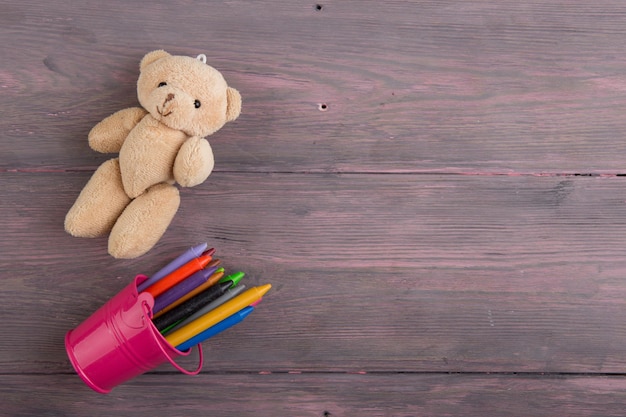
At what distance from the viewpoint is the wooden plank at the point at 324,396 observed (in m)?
0.65

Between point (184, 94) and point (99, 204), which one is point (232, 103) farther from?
point (99, 204)

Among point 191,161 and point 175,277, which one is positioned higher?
point 191,161

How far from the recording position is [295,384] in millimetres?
656

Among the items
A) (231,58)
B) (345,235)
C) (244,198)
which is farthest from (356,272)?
(231,58)

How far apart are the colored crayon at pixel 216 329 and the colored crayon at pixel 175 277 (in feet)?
0.18

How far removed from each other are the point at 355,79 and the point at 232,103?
5.5 inches

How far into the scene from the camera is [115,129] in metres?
0.59

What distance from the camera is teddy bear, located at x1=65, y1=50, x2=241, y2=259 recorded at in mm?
557

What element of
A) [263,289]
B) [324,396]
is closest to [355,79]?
[263,289]

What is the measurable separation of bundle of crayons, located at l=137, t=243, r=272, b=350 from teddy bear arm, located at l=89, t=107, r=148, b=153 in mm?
129

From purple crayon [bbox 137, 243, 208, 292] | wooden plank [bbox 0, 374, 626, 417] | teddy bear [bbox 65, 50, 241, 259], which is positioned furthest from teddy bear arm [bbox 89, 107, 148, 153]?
wooden plank [bbox 0, 374, 626, 417]

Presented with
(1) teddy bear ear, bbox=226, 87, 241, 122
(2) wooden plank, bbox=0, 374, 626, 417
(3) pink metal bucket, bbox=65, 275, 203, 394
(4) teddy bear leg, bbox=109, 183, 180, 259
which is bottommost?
(2) wooden plank, bbox=0, 374, 626, 417

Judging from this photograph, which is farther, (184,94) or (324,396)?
(324,396)

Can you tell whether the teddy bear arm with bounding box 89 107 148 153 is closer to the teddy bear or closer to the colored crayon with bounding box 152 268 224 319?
the teddy bear
